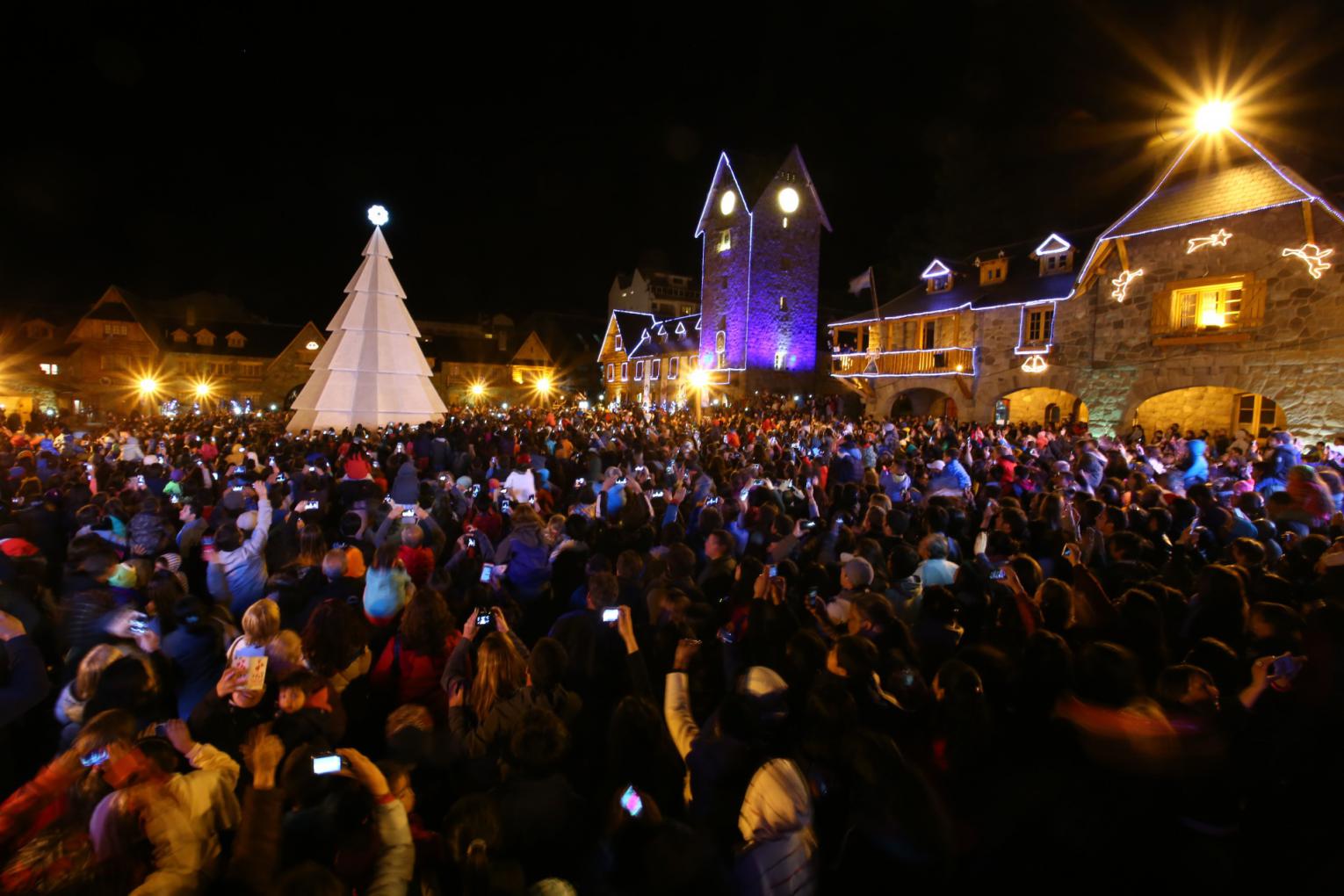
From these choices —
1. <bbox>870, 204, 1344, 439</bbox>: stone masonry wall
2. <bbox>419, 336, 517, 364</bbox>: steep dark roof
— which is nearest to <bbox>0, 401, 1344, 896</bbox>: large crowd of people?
<bbox>870, 204, 1344, 439</bbox>: stone masonry wall

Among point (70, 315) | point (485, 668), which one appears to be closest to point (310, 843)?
point (485, 668)

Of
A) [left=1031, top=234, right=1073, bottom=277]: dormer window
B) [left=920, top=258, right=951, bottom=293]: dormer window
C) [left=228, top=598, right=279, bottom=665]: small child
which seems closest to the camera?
[left=228, top=598, right=279, bottom=665]: small child

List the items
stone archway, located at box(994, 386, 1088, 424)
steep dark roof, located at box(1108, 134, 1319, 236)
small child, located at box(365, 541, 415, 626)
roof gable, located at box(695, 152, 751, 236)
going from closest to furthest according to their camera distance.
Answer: small child, located at box(365, 541, 415, 626), steep dark roof, located at box(1108, 134, 1319, 236), stone archway, located at box(994, 386, 1088, 424), roof gable, located at box(695, 152, 751, 236)

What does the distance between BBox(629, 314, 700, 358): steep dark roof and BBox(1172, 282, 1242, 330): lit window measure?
27.7 meters

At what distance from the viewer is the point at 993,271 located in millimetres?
25703

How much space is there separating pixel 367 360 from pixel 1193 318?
2198cm

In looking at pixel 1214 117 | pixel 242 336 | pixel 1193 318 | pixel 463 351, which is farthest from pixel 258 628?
pixel 463 351

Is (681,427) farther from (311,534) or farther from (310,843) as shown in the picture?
(310,843)

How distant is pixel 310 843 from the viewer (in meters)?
2.47

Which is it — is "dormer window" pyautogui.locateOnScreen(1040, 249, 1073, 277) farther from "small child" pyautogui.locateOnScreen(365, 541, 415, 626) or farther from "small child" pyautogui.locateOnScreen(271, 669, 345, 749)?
"small child" pyautogui.locateOnScreen(271, 669, 345, 749)

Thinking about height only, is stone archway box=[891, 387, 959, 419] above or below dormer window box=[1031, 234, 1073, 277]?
below

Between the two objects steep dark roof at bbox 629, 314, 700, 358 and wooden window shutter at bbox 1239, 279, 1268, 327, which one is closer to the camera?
wooden window shutter at bbox 1239, 279, 1268, 327

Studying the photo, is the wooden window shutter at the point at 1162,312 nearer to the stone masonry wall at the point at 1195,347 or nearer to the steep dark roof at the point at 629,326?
the stone masonry wall at the point at 1195,347

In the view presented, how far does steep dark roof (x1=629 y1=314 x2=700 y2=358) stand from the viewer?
44750 millimetres
